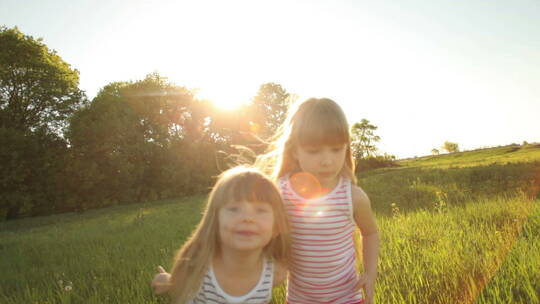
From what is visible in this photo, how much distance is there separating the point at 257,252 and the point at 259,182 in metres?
0.48

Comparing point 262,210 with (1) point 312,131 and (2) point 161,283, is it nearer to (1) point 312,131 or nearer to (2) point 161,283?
(1) point 312,131

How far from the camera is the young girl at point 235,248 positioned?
202 centimetres

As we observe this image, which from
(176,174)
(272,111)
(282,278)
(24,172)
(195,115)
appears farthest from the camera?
(272,111)

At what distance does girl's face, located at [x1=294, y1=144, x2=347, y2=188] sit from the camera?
6.88ft

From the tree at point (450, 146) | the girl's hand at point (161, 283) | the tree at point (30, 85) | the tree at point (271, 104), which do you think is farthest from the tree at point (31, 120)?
the tree at point (450, 146)

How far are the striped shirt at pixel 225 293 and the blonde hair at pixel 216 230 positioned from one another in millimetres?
44

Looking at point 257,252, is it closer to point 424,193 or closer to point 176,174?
point 424,193

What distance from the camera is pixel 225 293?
207 cm

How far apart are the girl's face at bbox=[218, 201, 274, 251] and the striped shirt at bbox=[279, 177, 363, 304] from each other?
9.7 inches

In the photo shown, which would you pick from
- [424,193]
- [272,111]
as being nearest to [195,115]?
[272,111]

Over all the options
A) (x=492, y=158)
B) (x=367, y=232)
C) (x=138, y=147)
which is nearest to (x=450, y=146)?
(x=492, y=158)

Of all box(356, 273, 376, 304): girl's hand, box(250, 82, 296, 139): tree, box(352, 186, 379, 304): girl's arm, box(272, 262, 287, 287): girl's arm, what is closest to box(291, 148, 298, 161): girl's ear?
box(352, 186, 379, 304): girl's arm

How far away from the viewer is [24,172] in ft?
66.7

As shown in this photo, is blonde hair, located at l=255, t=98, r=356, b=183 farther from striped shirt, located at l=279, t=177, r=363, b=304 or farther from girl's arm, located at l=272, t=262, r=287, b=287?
girl's arm, located at l=272, t=262, r=287, b=287
